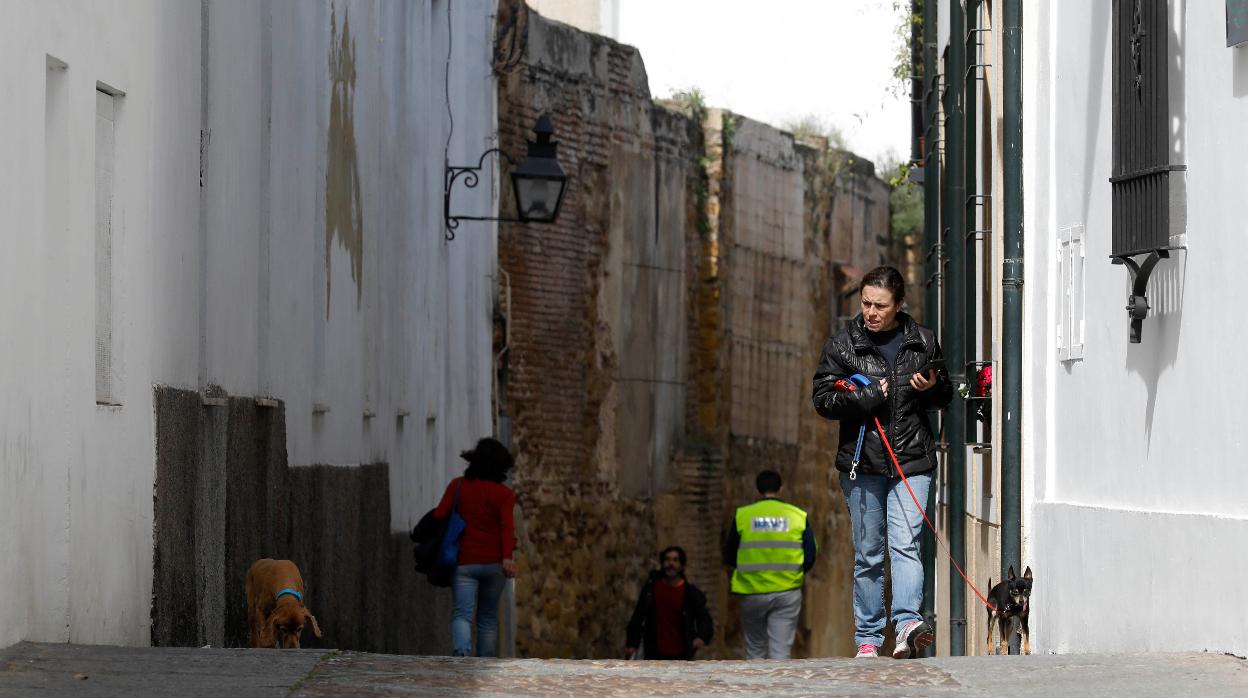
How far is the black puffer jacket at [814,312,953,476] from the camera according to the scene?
9.02 metres

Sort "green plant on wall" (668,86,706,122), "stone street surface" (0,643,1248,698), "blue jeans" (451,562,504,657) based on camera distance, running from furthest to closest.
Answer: "green plant on wall" (668,86,706,122), "blue jeans" (451,562,504,657), "stone street surface" (0,643,1248,698)

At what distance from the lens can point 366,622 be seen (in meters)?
15.0

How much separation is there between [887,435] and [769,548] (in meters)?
6.83

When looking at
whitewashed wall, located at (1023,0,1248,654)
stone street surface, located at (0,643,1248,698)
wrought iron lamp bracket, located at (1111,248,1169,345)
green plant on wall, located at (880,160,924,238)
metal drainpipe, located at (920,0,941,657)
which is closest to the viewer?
stone street surface, located at (0,643,1248,698)

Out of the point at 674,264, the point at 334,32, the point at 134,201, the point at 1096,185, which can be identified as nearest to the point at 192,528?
the point at 134,201

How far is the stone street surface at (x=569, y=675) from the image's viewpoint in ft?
21.9

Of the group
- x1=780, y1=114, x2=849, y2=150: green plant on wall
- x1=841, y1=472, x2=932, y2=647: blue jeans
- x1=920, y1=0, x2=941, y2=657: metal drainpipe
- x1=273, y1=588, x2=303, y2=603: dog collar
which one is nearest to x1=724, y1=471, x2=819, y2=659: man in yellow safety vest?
x1=920, y1=0, x2=941, y2=657: metal drainpipe

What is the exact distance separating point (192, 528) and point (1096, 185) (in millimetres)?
4399

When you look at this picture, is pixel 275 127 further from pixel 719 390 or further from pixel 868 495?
pixel 719 390

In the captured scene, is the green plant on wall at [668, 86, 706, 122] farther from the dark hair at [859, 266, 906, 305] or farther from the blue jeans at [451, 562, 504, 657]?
the dark hair at [859, 266, 906, 305]

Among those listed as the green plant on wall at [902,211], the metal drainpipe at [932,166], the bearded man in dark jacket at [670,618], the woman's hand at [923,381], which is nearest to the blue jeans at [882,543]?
the woman's hand at [923,381]

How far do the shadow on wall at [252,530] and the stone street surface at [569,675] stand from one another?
181cm

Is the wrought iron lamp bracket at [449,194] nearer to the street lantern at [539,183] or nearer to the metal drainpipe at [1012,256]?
the street lantern at [539,183]

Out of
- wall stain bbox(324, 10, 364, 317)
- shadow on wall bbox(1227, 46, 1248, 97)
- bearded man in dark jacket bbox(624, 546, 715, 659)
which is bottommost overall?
bearded man in dark jacket bbox(624, 546, 715, 659)
